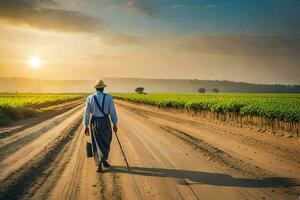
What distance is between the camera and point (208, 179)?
9234mm

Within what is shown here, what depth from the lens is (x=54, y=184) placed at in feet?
29.0

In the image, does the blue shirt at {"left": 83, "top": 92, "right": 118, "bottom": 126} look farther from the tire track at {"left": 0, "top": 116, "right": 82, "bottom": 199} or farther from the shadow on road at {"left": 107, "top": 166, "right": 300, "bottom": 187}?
the tire track at {"left": 0, "top": 116, "right": 82, "bottom": 199}

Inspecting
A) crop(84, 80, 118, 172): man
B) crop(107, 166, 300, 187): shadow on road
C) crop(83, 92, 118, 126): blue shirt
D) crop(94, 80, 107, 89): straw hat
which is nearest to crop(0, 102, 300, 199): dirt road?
crop(107, 166, 300, 187): shadow on road

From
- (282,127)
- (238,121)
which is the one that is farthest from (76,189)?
(238,121)

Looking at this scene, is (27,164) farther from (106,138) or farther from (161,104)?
(161,104)

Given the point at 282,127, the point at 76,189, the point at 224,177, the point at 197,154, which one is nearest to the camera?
the point at 76,189

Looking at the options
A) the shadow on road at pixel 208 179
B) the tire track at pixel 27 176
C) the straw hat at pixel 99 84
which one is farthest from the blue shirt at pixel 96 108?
the tire track at pixel 27 176

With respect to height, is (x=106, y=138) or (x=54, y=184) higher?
(x=106, y=138)

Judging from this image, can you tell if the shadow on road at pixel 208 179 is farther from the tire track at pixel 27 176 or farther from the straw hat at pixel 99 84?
the straw hat at pixel 99 84

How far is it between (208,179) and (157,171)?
1529mm

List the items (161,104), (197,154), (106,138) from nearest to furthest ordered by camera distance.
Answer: (106,138)
(197,154)
(161,104)

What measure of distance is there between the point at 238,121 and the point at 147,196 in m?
20.8

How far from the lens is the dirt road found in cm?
806

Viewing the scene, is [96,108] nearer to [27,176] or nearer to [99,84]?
[99,84]
